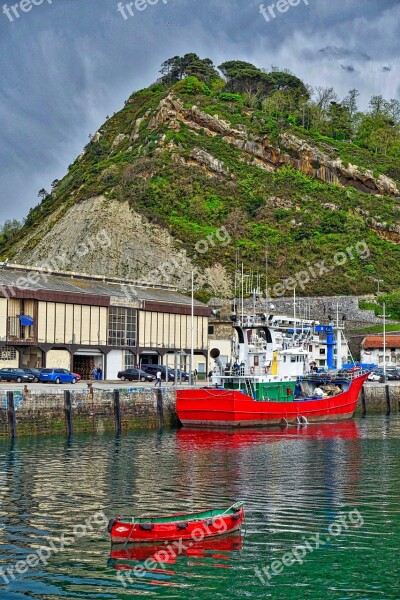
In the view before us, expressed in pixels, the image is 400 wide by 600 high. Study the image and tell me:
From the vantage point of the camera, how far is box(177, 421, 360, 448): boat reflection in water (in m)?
54.3

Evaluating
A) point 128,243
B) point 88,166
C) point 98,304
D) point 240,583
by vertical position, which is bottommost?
point 240,583

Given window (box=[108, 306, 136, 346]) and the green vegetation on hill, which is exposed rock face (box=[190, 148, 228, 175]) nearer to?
the green vegetation on hill

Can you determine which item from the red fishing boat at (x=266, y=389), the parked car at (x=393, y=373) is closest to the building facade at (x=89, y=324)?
the red fishing boat at (x=266, y=389)

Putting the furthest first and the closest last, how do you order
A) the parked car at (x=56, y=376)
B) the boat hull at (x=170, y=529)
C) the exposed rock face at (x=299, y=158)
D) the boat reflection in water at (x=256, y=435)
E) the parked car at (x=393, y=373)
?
the exposed rock face at (x=299, y=158), the parked car at (x=393, y=373), the parked car at (x=56, y=376), the boat reflection in water at (x=256, y=435), the boat hull at (x=170, y=529)

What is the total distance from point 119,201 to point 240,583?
446 ft

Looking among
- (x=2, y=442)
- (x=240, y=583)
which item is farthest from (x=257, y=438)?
(x=240, y=583)

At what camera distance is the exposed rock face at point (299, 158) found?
174000 mm

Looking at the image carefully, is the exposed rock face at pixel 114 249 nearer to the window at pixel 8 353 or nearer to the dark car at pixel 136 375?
the dark car at pixel 136 375

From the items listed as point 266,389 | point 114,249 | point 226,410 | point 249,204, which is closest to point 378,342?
point 114,249

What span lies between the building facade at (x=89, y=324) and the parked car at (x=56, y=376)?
947 cm

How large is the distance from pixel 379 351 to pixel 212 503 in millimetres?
84229

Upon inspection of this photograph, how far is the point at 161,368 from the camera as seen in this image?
85.1m

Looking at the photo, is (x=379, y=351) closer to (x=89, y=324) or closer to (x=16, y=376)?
(x=89, y=324)

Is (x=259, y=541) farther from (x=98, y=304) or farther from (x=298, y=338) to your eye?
(x=98, y=304)
